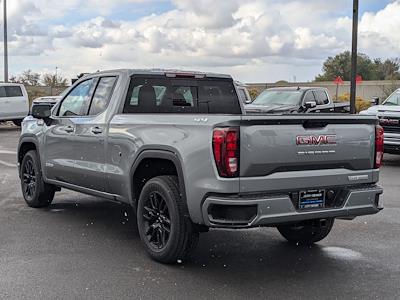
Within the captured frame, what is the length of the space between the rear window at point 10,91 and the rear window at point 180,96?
58.3ft

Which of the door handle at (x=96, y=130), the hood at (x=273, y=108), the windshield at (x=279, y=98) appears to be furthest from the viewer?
the windshield at (x=279, y=98)

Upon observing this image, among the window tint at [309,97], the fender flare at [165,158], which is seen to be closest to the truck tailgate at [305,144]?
the fender flare at [165,158]

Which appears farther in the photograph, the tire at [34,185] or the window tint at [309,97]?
the window tint at [309,97]

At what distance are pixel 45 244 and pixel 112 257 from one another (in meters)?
0.89

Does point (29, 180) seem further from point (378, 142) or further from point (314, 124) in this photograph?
point (378, 142)

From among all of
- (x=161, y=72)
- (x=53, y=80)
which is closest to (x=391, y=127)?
(x=161, y=72)

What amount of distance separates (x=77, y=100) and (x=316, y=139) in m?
3.32

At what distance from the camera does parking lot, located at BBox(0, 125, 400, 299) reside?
4.69m

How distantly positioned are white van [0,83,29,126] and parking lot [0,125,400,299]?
16.3m

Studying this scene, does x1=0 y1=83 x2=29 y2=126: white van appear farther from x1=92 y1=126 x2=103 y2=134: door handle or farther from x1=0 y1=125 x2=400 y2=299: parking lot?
x1=92 y1=126 x2=103 y2=134: door handle

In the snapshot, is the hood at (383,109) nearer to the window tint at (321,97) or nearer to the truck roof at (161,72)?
the window tint at (321,97)

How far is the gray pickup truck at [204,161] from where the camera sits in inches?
184

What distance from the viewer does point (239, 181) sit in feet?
15.2

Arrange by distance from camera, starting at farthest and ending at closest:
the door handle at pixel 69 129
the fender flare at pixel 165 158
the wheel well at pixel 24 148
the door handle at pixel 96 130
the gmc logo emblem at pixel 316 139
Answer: the wheel well at pixel 24 148, the door handle at pixel 69 129, the door handle at pixel 96 130, the fender flare at pixel 165 158, the gmc logo emblem at pixel 316 139
